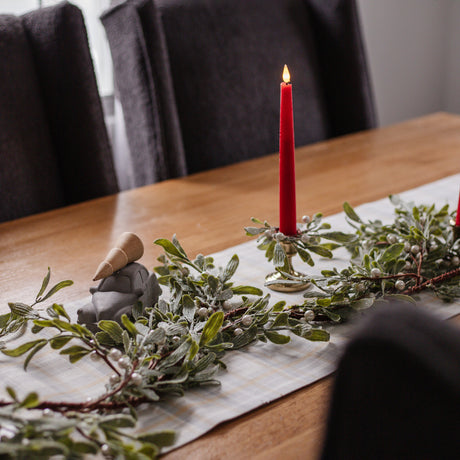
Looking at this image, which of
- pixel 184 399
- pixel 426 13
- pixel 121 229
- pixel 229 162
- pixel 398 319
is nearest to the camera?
pixel 398 319

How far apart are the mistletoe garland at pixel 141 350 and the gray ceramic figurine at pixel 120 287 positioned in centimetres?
2

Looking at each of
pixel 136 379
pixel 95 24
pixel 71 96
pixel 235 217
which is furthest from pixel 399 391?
pixel 95 24

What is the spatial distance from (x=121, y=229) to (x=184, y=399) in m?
0.51

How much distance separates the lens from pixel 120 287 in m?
0.65

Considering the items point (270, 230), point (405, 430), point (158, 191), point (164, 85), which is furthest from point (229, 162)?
point (405, 430)

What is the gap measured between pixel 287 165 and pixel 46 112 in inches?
30.3

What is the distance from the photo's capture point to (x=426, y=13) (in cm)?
350

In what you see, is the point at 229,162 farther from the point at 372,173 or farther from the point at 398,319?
the point at 398,319

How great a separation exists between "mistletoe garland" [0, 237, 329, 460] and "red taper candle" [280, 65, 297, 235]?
0.08 meters

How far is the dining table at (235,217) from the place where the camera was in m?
0.52

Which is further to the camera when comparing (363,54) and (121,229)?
(363,54)

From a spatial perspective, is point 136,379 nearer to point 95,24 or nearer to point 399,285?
point 399,285

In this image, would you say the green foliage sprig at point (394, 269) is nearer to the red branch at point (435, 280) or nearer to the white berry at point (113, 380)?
the red branch at point (435, 280)

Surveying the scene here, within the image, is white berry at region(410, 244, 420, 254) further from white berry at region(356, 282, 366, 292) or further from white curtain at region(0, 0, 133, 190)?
white curtain at region(0, 0, 133, 190)
